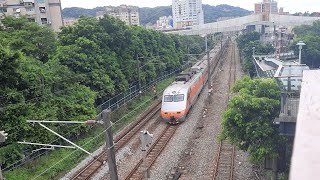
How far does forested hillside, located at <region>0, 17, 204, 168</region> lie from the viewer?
675 inches

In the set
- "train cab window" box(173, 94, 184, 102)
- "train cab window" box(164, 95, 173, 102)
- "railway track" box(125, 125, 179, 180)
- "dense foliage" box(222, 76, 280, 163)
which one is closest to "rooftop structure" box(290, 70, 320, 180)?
"dense foliage" box(222, 76, 280, 163)

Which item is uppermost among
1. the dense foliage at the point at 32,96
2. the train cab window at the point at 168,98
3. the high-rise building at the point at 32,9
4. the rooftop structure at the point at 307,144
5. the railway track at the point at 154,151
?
the high-rise building at the point at 32,9

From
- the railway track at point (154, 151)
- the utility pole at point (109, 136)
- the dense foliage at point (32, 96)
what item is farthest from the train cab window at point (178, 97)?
the utility pole at point (109, 136)

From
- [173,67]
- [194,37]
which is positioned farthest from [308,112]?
[194,37]

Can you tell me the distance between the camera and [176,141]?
71.0 ft

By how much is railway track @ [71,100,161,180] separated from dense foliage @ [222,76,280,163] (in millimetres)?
6509

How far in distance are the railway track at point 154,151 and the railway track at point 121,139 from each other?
2005mm

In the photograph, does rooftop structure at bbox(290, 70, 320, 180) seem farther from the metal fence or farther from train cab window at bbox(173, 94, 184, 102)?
the metal fence

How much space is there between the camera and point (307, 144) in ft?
13.6

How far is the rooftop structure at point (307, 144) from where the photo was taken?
132 inches

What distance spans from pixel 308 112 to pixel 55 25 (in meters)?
56.6

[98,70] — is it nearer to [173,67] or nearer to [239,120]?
[239,120]

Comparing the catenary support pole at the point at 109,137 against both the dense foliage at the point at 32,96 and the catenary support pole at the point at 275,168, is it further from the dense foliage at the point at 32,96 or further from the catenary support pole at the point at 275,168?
the dense foliage at the point at 32,96

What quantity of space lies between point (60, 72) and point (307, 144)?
20.3 m
